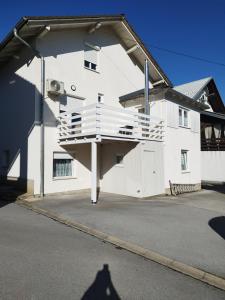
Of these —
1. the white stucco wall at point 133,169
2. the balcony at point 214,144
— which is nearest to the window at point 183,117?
the white stucco wall at point 133,169

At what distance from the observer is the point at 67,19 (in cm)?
1250

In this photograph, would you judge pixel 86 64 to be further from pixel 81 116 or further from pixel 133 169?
pixel 133 169

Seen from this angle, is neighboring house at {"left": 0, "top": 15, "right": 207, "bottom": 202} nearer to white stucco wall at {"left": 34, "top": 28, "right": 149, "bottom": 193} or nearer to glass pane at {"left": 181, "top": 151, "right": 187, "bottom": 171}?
white stucco wall at {"left": 34, "top": 28, "right": 149, "bottom": 193}

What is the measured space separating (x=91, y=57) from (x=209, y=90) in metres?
18.3

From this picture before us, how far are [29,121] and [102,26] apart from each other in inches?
290

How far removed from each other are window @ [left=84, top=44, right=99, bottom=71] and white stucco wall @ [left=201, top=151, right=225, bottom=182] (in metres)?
13.2

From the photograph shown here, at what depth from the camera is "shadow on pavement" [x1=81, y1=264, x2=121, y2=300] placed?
3809mm

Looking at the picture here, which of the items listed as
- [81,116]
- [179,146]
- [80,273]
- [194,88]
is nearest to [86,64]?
[81,116]

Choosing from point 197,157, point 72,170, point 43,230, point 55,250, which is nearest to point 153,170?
point 72,170

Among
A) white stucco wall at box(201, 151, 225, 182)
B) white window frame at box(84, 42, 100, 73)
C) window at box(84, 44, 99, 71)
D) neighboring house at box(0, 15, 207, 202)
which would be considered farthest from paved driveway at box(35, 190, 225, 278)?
white stucco wall at box(201, 151, 225, 182)

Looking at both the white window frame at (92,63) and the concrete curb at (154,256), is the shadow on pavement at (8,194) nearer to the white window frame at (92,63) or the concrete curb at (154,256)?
the concrete curb at (154,256)

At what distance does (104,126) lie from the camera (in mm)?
11703

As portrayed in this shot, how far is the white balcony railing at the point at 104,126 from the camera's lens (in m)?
11.0

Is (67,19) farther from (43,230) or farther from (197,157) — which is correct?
(197,157)
